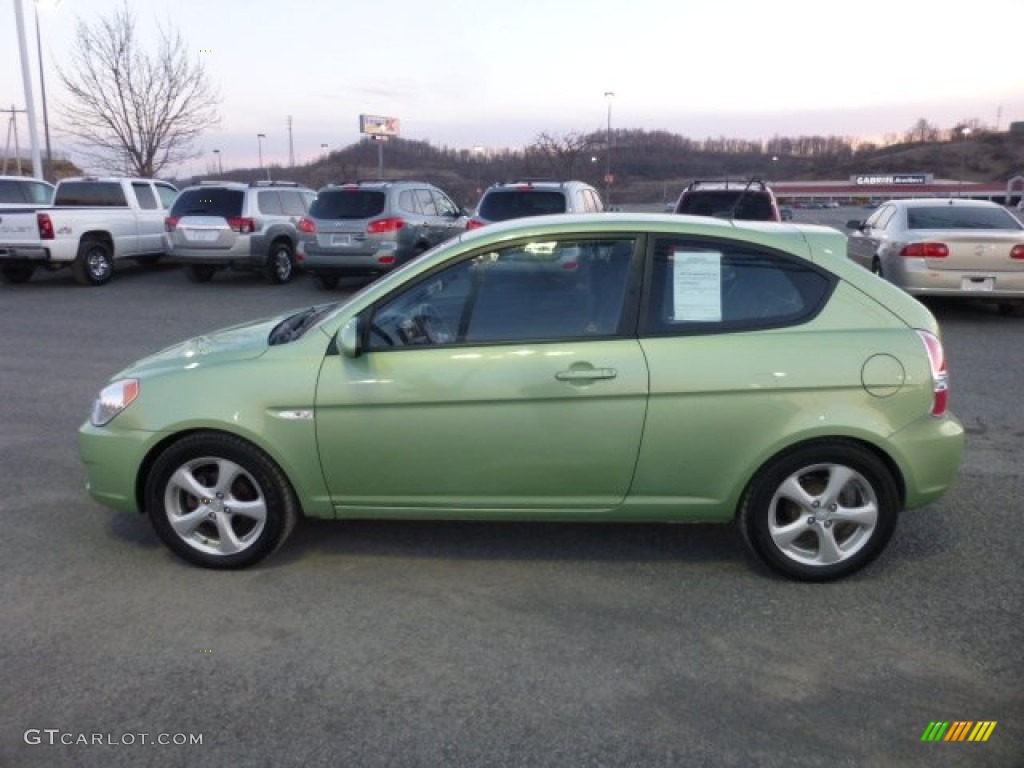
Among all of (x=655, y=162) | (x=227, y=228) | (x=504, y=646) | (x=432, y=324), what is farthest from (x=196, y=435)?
(x=655, y=162)

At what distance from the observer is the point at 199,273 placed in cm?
1642

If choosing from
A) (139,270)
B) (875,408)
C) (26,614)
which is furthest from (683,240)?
(139,270)

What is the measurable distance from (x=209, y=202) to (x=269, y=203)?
3.50 feet

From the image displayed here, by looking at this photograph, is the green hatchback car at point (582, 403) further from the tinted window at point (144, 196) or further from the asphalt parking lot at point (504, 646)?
the tinted window at point (144, 196)

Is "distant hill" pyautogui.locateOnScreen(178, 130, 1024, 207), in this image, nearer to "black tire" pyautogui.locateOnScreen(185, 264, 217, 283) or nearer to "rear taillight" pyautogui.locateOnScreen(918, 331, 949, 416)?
"black tire" pyautogui.locateOnScreen(185, 264, 217, 283)

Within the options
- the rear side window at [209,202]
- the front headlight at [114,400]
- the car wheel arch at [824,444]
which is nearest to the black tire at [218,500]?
the front headlight at [114,400]

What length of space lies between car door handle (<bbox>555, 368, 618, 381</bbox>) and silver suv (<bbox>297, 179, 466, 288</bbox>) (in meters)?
10.3

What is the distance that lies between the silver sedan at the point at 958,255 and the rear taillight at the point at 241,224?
10.00 metres

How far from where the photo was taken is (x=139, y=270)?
18.3 m

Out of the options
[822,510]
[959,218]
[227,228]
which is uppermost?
[227,228]

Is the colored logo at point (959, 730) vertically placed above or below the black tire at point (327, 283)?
below

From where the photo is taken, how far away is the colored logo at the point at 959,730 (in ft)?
9.42

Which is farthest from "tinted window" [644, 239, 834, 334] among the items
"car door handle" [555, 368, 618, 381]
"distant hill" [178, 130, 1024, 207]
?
"distant hill" [178, 130, 1024, 207]

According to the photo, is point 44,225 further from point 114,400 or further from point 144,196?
point 114,400
